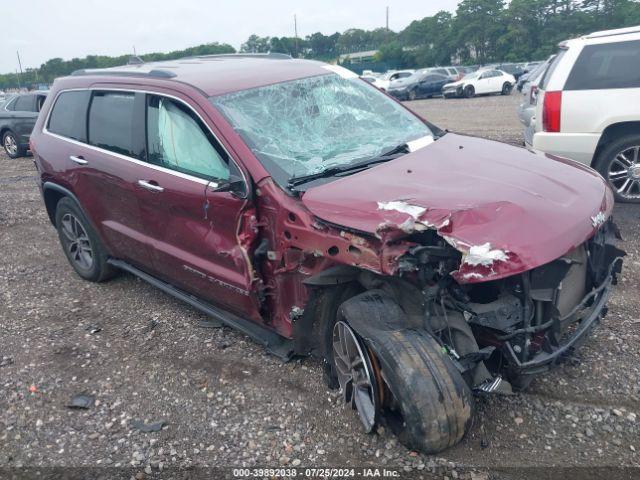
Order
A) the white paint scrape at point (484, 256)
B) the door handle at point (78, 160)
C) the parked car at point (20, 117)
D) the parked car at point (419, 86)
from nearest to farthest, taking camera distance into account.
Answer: the white paint scrape at point (484, 256), the door handle at point (78, 160), the parked car at point (20, 117), the parked car at point (419, 86)

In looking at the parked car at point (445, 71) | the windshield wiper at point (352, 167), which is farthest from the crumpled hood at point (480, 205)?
the parked car at point (445, 71)

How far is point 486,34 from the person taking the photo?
5366 cm

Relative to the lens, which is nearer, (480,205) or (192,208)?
(480,205)

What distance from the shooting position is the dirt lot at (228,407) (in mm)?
2715

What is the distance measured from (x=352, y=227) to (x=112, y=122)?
2.53 meters

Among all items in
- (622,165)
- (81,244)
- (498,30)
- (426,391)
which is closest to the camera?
(426,391)

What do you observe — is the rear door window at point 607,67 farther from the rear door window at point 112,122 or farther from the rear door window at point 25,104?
the rear door window at point 25,104

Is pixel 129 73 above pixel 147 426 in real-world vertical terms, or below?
above

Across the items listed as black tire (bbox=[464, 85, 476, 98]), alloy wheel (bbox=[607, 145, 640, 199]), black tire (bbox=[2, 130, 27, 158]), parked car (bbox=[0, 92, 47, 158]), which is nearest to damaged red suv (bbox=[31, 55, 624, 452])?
alloy wheel (bbox=[607, 145, 640, 199])

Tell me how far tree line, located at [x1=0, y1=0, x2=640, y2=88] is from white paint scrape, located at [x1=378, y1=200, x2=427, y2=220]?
4120cm

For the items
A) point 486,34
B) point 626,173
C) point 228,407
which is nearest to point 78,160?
→ point 228,407

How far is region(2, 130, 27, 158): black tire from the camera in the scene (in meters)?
13.4

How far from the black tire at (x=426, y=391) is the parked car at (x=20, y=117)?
12862mm

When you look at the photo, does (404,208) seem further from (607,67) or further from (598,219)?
(607,67)
